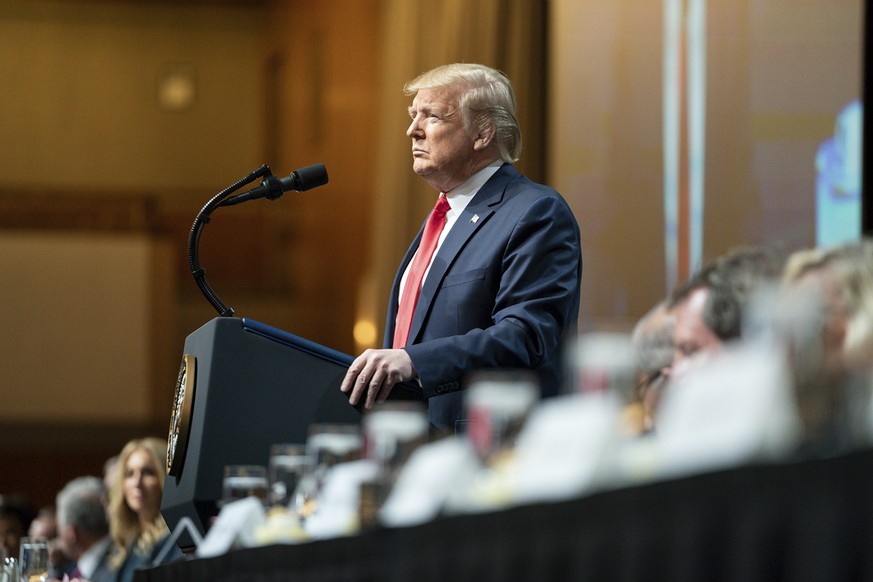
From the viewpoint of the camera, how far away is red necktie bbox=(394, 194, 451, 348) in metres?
2.81

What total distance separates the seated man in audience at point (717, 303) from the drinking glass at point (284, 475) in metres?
0.62

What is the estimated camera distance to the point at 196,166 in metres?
12.8

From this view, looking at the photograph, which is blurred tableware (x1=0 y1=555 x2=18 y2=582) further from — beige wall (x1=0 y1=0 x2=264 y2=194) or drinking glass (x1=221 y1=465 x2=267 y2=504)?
beige wall (x1=0 y1=0 x2=264 y2=194)

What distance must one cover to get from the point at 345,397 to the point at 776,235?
11.7ft

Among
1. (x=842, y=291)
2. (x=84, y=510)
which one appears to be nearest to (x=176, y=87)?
(x=84, y=510)

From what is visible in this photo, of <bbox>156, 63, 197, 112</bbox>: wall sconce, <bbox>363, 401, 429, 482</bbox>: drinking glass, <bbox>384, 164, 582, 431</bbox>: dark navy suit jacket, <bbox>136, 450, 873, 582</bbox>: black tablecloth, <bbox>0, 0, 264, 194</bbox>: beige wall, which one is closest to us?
<bbox>136, 450, 873, 582</bbox>: black tablecloth

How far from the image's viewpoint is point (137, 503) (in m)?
4.41

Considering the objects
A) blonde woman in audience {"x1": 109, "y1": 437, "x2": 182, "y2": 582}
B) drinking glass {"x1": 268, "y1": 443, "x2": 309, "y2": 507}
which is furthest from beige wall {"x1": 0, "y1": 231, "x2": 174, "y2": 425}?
drinking glass {"x1": 268, "y1": 443, "x2": 309, "y2": 507}

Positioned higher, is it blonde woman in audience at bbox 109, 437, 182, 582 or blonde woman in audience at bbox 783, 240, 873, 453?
blonde woman in audience at bbox 783, 240, 873, 453

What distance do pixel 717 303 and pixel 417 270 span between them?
1497 mm

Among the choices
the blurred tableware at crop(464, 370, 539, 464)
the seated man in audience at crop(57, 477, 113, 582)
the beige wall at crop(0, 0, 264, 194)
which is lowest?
the seated man in audience at crop(57, 477, 113, 582)

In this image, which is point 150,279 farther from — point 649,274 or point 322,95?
point 649,274

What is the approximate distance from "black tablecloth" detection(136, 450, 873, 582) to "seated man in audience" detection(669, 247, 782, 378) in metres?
0.29

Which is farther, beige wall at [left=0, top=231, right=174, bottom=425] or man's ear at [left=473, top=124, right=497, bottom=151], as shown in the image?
beige wall at [left=0, top=231, right=174, bottom=425]
